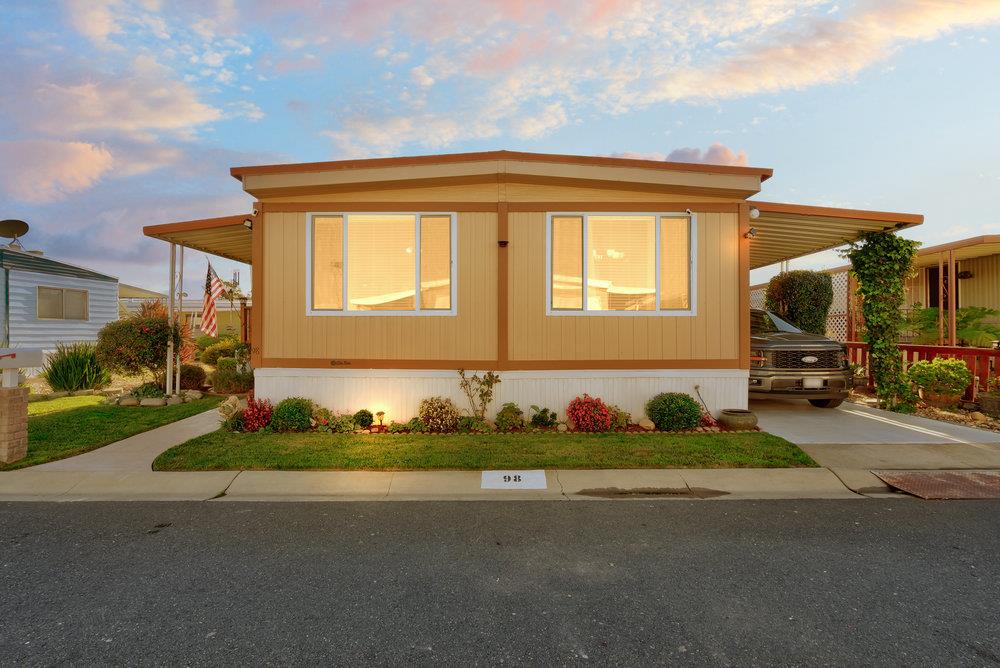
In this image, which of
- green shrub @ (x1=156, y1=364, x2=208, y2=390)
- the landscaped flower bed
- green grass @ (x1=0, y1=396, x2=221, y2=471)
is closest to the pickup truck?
the landscaped flower bed

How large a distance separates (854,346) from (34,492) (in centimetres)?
1486

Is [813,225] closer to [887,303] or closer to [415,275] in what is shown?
[887,303]

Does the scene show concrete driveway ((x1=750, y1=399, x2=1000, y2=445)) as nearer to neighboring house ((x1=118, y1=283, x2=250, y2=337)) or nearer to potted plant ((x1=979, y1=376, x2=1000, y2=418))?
potted plant ((x1=979, y1=376, x2=1000, y2=418))

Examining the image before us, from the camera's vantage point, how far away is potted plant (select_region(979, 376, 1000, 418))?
28.1ft

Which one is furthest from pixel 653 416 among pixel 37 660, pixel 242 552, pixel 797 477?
pixel 37 660

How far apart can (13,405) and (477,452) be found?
5894 mm

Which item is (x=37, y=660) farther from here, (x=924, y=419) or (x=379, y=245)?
(x=924, y=419)

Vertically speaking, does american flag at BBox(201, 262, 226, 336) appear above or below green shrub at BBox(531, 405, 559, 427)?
above

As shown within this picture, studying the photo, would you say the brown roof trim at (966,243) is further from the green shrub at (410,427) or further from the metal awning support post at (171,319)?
the metal awning support post at (171,319)

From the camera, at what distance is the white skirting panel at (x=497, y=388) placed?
7.98 metres

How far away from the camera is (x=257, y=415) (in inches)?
304

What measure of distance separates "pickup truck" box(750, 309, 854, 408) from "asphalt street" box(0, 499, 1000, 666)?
12.7 feet

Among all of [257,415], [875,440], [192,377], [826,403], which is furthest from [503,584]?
[192,377]

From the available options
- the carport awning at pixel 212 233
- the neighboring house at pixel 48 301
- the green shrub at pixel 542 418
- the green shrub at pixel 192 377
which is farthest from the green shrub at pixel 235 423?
the neighboring house at pixel 48 301
